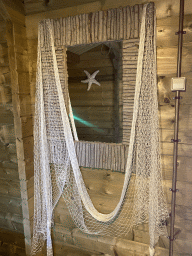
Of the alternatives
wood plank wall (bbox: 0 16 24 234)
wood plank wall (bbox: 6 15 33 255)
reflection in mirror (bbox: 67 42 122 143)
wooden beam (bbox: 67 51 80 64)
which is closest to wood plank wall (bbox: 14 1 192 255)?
wood plank wall (bbox: 6 15 33 255)


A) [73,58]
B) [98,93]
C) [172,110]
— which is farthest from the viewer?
[98,93]

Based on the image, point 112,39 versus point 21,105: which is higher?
point 112,39

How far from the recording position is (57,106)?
1.75 m

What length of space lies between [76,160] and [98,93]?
7.08ft

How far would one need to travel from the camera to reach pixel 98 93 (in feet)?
12.0

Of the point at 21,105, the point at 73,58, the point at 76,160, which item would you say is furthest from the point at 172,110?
the point at 73,58

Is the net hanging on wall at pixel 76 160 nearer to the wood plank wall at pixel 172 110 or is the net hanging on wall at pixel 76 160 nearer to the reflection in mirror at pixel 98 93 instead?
the wood plank wall at pixel 172 110

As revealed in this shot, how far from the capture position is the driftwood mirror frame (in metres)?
1.44

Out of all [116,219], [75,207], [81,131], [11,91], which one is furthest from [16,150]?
[81,131]

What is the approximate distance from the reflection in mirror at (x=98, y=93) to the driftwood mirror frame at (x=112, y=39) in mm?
1831

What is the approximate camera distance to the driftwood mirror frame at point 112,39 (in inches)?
56.5

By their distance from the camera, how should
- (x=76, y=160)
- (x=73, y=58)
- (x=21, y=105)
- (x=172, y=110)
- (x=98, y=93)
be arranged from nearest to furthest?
1. (x=172, y=110)
2. (x=76, y=160)
3. (x=21, y=105)
4. (x=73, y=58)
5. (x=98, y=93)

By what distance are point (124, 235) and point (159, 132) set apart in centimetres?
105

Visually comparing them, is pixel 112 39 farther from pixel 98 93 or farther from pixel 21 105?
pixel 98 93
